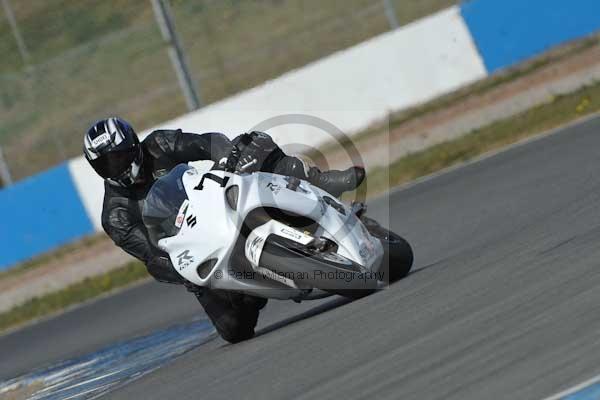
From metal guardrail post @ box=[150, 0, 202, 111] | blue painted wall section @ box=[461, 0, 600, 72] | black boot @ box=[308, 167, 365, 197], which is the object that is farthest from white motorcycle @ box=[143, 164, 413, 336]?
blue painted wall section @ box=[461, 0, 600, 72]

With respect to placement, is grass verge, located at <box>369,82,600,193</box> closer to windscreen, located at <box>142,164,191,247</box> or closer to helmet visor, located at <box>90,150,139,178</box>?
helmet visor, located at <box>90,150,139,178</box>

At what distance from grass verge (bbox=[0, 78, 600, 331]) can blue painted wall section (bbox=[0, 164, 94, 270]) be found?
186 cm

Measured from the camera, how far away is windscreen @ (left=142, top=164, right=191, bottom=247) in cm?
727

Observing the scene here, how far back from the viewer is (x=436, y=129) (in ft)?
53.0

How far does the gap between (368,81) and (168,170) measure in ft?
30.7

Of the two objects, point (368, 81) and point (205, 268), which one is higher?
point (205, 268)

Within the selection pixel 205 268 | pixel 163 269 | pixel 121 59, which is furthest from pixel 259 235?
pixel 121 59

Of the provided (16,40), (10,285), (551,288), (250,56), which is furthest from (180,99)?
(551,288)

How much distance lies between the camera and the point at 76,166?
1722 cm

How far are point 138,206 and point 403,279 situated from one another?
1.92 m

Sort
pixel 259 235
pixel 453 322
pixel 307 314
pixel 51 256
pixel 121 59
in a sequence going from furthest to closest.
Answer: pixel 121 59
pixel 51 256
pixel 307 314
pixel 259 235
pixel 453 322

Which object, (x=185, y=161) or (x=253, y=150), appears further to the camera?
(x=185, y=161)

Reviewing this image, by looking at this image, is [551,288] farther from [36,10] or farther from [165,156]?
[36,10]

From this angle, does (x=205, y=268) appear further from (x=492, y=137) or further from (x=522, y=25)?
(x=522, y=25)
